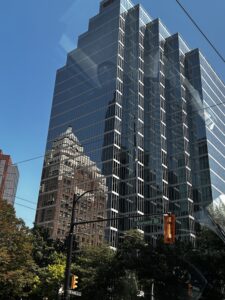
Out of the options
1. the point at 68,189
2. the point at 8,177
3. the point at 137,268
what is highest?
the point at 8,177

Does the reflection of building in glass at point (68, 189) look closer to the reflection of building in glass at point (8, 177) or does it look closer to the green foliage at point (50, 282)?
the reflection of building in glass at point (8, 177)

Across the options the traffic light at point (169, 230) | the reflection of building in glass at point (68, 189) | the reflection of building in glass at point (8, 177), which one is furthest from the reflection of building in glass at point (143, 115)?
the traffic light at point (169, 230)

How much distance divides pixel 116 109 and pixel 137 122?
26.6 feet

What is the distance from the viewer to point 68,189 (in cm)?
13638

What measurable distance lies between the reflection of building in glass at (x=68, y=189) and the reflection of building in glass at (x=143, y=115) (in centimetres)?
335

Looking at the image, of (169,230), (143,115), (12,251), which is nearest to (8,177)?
(143,115)

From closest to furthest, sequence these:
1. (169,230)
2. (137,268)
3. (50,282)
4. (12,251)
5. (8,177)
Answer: (169,230) < (137,268) < (12,251) < (50,282) < (8,177)

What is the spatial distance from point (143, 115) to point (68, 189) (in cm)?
3539

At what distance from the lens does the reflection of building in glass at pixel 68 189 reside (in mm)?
123625

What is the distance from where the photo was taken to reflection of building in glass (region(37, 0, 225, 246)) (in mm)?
123812

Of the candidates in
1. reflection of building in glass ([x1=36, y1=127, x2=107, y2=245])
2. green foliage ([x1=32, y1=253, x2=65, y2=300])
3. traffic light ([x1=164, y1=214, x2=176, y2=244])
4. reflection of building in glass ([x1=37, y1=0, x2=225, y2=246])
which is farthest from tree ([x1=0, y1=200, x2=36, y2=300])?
reflection of building in glass ([x1=36, y1=127, x2=107, y2=245])

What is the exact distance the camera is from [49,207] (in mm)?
135375

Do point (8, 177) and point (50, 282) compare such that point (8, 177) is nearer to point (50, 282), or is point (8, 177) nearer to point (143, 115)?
point (143, 115)

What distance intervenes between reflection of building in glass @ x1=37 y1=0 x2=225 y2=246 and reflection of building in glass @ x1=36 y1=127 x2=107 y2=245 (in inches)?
132
